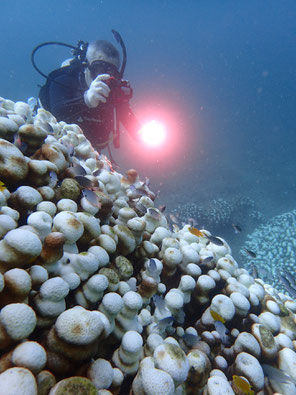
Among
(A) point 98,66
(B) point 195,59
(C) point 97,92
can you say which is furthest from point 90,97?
(B) point 195,59

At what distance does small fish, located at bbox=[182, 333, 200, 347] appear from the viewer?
1845 millimetres

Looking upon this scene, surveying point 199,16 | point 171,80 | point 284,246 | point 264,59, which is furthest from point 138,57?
point 284,246

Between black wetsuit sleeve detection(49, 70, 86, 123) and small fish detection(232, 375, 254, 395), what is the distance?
5.47m

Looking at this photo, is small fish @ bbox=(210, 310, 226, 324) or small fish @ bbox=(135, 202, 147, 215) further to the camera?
small fish @ bbox=(135, 202, 147, 215)

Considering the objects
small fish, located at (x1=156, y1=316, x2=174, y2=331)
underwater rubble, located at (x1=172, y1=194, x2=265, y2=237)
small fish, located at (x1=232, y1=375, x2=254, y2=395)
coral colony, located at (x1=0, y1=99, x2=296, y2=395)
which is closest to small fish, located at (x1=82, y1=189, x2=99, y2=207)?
coral colony, located at (x1=0, y1=99, x2=296, y2=395)

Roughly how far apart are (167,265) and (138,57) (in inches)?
3359

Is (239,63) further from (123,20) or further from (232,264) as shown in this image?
(232,264)

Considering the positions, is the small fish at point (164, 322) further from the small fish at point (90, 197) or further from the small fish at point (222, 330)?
the small fish at point (90, 197)

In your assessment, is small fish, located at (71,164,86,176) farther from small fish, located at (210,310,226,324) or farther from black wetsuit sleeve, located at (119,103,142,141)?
black wetsuit sleeve, located at (119,103,142,141)

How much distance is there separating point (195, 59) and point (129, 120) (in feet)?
282

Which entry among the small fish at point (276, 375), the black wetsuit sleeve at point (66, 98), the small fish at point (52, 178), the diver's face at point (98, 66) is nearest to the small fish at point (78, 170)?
the small fish at point (52, 178)

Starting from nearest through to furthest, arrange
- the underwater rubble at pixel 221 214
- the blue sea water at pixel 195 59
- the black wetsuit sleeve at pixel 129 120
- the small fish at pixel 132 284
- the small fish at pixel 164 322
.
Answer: the small fish at pixel 164 322 < the small fish at pixel 132 284 < the black wetsuit sleeve at pixel 129 120 < the underwater rubble at pixel 221 214 < the blue sea water at pixel 195 59

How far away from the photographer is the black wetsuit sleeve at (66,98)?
5125mm

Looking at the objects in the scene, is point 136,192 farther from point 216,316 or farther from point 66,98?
point 66,98
